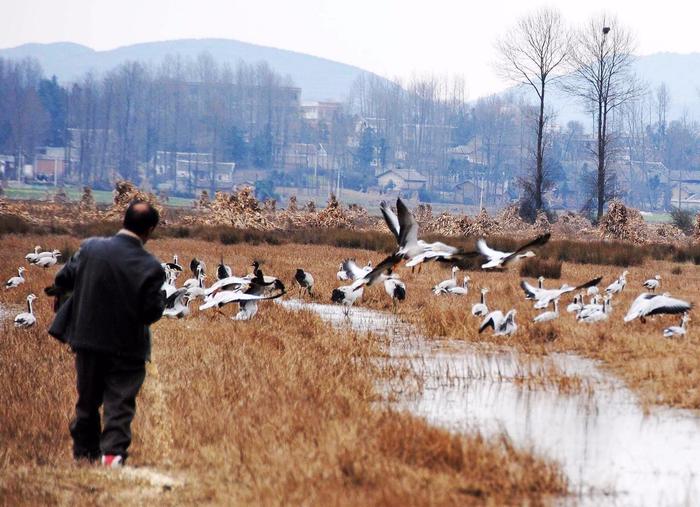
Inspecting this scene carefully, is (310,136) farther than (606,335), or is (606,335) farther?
(310,136)

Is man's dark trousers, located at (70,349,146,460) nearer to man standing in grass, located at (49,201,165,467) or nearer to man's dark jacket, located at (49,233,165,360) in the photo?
man standing in grass, located at (49,201,165,467)

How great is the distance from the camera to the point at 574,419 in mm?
10664

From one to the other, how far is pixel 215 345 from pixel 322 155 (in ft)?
409

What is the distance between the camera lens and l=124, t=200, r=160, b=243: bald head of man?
7.97 m

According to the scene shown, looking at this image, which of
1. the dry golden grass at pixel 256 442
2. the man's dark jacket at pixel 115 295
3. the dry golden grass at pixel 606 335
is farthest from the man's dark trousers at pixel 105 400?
the dry golden grass at pixel 606 335

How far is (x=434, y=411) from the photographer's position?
10781 mm

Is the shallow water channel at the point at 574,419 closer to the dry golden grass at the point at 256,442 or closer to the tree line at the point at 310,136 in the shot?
the dry golden grass at the point at 256,442

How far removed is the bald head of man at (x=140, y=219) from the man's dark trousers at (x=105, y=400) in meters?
0.78

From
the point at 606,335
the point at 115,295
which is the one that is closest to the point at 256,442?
the point at 115,295

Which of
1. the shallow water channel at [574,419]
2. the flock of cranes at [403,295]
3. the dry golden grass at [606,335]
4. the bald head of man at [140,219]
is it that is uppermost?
the bald head of man at [140,219]

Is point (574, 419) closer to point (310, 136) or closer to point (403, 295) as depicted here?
point (403, 295)

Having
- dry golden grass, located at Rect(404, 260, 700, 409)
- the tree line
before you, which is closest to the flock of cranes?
dry golden grass, located at Rect(404, 260, 700, 409)

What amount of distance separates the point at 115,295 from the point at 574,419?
4.38 meters

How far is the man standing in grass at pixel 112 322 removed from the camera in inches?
311
